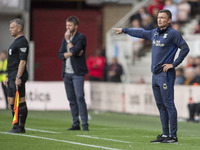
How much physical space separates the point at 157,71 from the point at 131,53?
14.3 metres

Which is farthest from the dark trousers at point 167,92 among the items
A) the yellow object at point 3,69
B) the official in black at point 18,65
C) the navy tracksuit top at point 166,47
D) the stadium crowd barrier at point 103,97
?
the yellow object at point 3,69

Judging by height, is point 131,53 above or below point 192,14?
below

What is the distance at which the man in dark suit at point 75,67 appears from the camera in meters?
12.1

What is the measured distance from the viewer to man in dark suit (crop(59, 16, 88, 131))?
12.1 meters

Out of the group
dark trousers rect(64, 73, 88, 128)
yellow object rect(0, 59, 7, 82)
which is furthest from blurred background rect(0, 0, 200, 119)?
dark trousers rect(64, 73, 88, 128)

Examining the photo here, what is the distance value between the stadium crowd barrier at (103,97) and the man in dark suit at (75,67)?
7178 millimetres

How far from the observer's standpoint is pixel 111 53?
2502 cm

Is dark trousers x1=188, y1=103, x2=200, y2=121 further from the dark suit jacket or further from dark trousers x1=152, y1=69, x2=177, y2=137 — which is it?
dark trousers x1=152, y1=69, x2=177, y2=137

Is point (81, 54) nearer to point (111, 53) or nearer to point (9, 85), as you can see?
point (9, 85)

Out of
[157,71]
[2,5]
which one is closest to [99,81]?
[2,5]

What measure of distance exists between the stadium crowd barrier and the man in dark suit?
23.6 feet

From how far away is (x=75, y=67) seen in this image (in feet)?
39.9

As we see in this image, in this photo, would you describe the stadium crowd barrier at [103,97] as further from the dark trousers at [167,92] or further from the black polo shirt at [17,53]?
the dark trousers at [167,92]

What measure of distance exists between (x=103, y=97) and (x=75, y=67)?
9.44 metres
